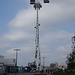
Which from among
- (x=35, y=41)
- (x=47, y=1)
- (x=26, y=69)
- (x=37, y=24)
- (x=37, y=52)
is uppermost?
(x=47, y=1)

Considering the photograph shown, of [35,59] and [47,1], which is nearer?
[47,1]

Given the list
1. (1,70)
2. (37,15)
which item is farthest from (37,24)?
(1,70)

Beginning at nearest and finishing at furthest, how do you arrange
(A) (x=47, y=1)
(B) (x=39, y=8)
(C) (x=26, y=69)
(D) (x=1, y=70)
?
(D) (x=1, y=70) < (C) (x=26, y=69) < (A) (x=47, y=1) < (B) (x=39, y=8)

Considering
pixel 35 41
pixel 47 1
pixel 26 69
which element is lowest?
pixel 26 69

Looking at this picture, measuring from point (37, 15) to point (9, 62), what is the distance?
2812 centimetres

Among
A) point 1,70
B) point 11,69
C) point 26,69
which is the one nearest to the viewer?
point 1,70

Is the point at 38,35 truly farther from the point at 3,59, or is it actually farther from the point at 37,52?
the point at 3,59

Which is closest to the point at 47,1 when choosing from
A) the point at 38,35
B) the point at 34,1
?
the point at 34,1

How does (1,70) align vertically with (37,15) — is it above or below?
below

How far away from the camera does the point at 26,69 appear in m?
65.6

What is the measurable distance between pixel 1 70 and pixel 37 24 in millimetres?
55927

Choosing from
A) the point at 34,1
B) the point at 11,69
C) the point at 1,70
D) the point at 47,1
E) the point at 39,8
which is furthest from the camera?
the point at 39,8

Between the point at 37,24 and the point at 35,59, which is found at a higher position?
the point at 37,24

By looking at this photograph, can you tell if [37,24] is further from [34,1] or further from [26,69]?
[26,69]
